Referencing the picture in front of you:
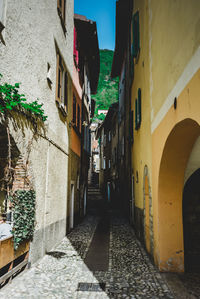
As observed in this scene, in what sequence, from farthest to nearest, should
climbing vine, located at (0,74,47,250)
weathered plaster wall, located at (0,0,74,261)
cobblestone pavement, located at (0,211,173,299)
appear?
weathered plaster wall, located at (0,0,74,261), climbing vine, located at (0,74,47,250), cobblestone pavement, located at (0,211,173,299)

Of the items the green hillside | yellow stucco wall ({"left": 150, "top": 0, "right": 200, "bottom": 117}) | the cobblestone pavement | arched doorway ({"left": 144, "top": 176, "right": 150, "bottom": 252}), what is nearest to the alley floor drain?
the cobblestone pavement

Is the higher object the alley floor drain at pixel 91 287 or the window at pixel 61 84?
the window at pixel 61 84

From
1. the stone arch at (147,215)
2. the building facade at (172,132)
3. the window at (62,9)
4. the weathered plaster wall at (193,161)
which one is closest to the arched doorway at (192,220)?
the building facade at (172,132)

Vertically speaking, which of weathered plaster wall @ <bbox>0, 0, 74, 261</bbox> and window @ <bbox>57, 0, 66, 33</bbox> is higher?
window @ <bbox>57, 0, 66, 33</bbox>

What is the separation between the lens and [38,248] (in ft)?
20.2

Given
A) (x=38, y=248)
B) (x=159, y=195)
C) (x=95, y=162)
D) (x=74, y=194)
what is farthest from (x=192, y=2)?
(x=95, y=162)

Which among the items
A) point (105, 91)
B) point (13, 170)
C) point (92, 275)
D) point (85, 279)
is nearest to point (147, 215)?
point (92, 275)

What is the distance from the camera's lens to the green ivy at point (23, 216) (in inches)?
196

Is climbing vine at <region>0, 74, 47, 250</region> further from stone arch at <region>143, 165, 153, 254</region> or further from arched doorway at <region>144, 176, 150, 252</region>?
arched doorway at <region>144, 176, 150, 252</region>

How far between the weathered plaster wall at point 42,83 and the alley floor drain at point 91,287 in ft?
5.12

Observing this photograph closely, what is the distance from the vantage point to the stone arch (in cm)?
664

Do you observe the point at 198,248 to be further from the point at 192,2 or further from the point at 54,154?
the point at 192,2

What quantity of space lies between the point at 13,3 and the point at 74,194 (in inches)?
331

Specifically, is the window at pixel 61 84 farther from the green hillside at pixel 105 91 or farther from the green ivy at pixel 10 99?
the green hillside at pixel 105 91
